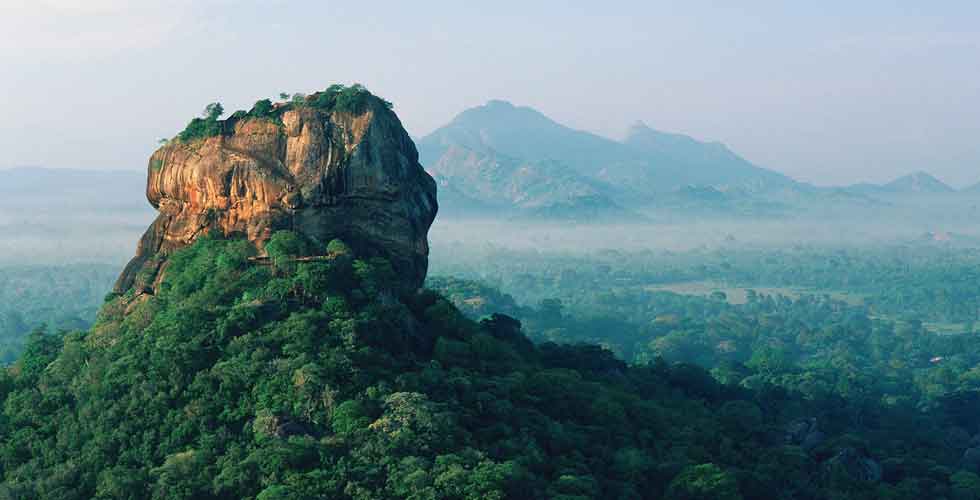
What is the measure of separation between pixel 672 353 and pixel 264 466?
73848 millimetres

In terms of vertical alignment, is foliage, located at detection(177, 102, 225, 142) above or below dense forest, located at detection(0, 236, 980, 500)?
above

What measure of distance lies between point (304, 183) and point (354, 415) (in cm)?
1194

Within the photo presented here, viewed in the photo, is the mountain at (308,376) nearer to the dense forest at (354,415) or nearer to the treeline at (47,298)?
the dense forest at (354,415)

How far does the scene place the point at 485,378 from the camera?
129 feet

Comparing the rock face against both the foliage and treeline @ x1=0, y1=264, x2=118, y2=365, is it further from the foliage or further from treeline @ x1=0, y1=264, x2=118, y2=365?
treeline @ x1=0, y1=264, x2=118, y2=365

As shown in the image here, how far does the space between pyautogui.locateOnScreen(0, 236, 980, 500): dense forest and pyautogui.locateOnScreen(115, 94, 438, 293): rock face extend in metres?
1.29

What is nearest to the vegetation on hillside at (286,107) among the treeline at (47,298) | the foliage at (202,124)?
the foliage at (202,124)

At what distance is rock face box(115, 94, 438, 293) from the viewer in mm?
42844

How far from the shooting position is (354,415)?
33938 mm

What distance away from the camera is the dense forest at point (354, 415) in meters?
32.6

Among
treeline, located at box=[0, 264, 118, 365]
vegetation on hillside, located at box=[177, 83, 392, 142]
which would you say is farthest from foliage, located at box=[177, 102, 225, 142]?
treeline, located at box=[0, 264, 118, 365]

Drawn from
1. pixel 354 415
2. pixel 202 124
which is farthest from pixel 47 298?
pixel 354 415

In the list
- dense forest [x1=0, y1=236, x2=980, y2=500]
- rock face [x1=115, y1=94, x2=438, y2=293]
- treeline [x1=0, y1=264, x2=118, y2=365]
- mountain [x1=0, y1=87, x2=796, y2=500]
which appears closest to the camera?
dense forest [x1=0, y1=236, x2=980, y2=500]

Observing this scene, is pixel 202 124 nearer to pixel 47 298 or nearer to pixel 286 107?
pixel 286 107
